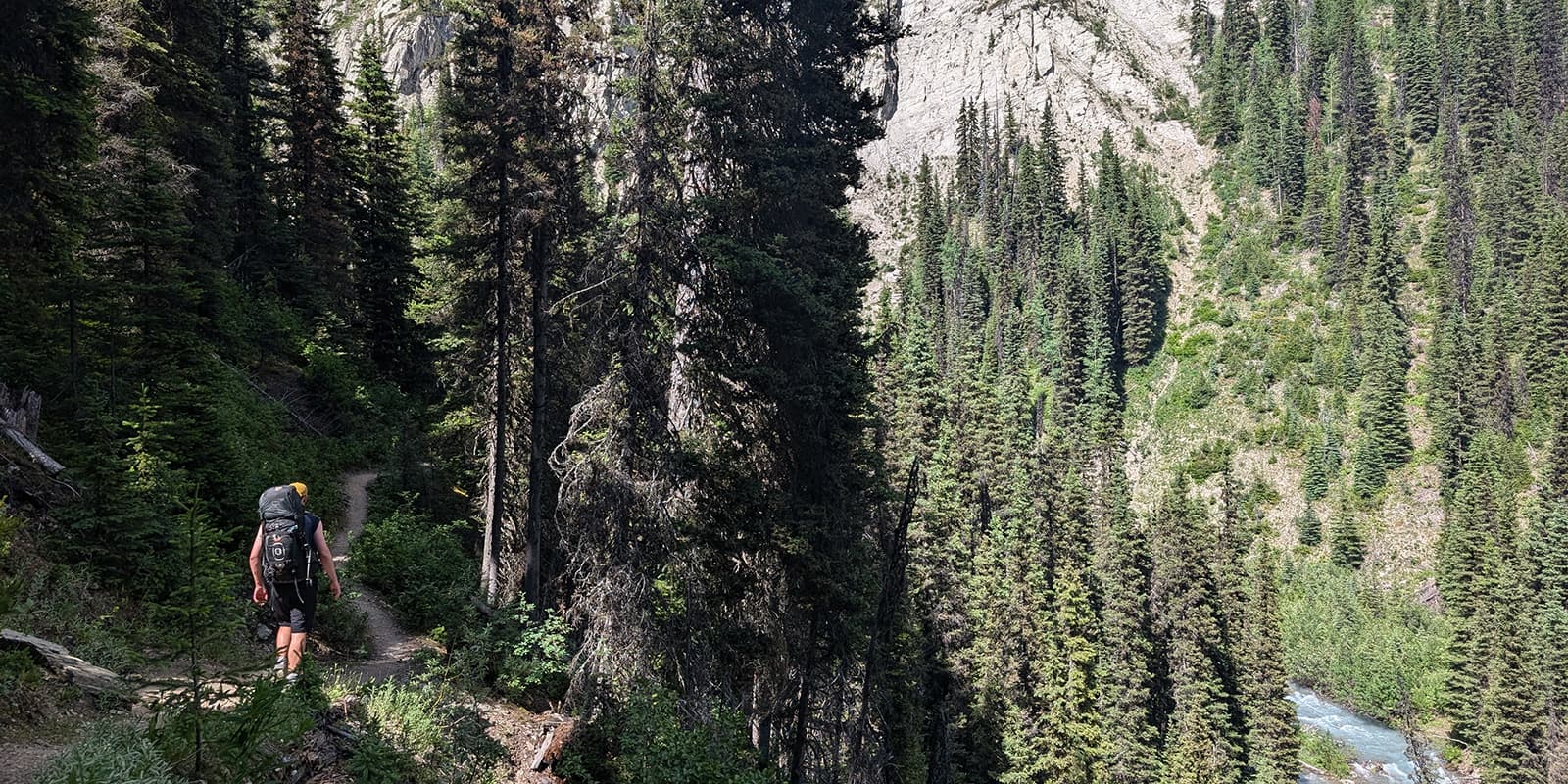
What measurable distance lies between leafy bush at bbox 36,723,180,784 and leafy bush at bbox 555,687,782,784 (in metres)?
5.33

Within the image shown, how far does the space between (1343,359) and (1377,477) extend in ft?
43.8

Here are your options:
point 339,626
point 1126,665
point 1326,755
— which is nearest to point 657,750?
point 339,626

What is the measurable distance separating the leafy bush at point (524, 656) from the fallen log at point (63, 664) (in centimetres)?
468

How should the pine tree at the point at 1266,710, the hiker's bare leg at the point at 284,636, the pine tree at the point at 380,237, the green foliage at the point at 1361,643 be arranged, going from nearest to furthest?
the hiker's bare leg at the point at 284,636 → the pine tree at the point at 380,237 → the pine tree at the point at 1266,710 → the green foliage at the point at 1361,643

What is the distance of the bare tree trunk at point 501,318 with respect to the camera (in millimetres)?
15180

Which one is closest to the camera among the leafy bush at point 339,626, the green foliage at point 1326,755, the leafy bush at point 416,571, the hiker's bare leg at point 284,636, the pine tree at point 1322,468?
the hiker's bare leg at point 284,636

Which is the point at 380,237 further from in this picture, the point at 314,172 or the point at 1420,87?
the point at 1420,87

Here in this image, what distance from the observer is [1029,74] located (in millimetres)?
136000

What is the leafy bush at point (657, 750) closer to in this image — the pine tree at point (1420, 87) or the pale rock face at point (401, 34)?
the pine tree at point (1420, 87)

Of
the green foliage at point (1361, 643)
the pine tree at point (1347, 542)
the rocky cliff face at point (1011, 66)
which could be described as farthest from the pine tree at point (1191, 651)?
the rocky cliff face at point (1011, 66)

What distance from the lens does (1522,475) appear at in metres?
61.1

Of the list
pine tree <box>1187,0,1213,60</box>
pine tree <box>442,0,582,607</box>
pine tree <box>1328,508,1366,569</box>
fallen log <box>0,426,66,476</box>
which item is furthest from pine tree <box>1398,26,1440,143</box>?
fallen log <box>0,426,66,476</box>

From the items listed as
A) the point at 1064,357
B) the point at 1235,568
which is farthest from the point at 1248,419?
the point at 1235,568

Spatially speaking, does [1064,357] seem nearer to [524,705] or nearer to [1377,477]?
[1377,477]
